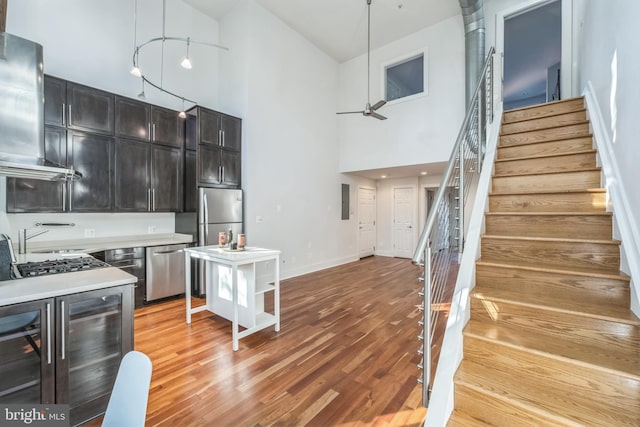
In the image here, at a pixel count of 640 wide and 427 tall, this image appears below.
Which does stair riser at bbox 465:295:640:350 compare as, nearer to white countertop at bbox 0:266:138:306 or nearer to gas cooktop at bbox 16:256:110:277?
white countertop at bbox 0:266:138:306

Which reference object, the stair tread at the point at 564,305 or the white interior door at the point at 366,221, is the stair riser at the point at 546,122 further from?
the white interior door at the point at 366,221

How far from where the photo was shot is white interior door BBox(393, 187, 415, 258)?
7.69 m

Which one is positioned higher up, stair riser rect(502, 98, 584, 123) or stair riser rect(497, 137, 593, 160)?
stair riser rect(502, 98, 584, 123)

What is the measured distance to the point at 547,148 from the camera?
277 cm

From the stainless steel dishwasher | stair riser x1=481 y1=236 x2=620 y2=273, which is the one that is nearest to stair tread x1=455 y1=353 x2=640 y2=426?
stair riser x1=481 y1=236 x2=620 y2=273

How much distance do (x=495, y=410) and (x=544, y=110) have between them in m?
3.54

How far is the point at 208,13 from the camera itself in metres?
5.08

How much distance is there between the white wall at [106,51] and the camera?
3.46 meters

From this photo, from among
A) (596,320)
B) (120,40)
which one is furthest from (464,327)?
(120,40)

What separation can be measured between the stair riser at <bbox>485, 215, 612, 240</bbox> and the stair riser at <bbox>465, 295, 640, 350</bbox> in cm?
77

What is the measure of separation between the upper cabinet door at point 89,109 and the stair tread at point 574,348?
15.2 feet

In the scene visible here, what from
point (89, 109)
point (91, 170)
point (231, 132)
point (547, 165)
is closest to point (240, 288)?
point (91, 170)

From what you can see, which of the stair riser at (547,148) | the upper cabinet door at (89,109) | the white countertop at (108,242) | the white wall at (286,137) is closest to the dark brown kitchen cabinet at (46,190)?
the upper cabinet door at (89,109)

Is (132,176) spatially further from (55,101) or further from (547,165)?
(547,165)
